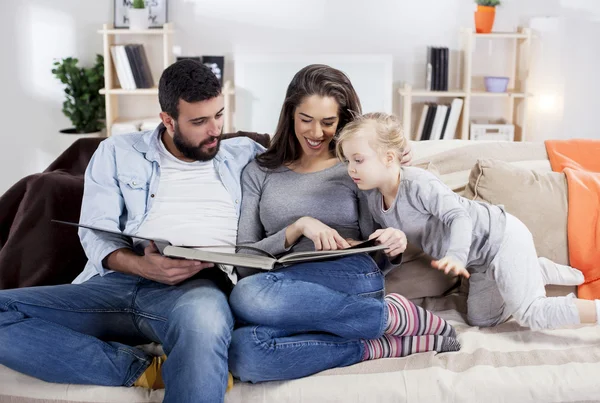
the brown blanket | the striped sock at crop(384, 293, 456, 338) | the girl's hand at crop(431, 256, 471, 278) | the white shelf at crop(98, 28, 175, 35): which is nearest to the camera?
the girl's hand at crop(431, 256, 471, 278)

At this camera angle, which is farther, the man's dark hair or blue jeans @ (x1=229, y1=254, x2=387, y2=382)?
the man's dark hair

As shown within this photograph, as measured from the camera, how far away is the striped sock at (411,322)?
1.88 m

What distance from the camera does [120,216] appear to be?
2113mm

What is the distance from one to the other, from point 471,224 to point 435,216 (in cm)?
11

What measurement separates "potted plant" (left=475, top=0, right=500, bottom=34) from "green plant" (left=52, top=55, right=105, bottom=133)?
2.16 m

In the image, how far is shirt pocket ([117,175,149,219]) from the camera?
2.08m

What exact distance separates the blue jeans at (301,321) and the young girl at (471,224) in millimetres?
214

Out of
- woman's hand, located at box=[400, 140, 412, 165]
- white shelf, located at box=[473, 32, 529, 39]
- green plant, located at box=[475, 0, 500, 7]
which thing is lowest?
woman's hand, located at box=[400, 140, 412, 165]

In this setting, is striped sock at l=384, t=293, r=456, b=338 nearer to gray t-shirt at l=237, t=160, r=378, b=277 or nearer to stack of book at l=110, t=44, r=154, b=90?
gray t-shirt at l=237, t=160, r=378, b=277

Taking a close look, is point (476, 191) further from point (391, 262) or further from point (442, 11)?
point (442, 11)

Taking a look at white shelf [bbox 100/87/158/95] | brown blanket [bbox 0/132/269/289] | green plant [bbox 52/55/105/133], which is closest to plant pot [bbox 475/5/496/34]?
white shelf [bbox 100/87/158/95]

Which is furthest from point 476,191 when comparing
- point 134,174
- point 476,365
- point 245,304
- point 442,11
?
point 442,11

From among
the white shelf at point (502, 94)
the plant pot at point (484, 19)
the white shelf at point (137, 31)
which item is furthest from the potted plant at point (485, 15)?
the white shelf at point (137, 31)

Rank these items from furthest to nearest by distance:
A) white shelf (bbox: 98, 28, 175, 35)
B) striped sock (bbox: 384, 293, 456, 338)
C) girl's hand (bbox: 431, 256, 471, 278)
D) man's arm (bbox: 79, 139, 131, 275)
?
white shelf (bbox: 98, 28, 175, 35) < man's arm (bbox: 79, 139, 131, 275) < striped sock (bbox: 384, 293, 456, 338) < girl's hand (bbox: 431, 256, 471, 278)
